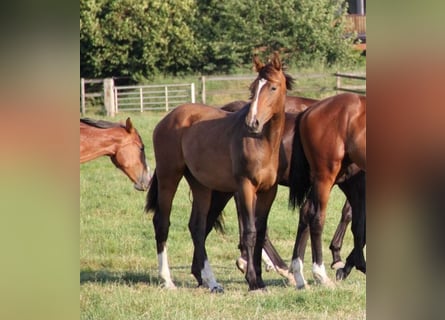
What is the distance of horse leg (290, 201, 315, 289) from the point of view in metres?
5.95

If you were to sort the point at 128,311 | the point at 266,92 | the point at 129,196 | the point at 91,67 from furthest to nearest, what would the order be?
the point at 91,67 < the point at 129,196 < the point at 266,92 < the point at 128,311

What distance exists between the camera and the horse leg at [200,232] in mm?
5988

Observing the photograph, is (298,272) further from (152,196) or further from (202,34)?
(202,34)

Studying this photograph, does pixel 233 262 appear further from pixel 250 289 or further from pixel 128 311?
pixel 128 311

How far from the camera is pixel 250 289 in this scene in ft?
18.9

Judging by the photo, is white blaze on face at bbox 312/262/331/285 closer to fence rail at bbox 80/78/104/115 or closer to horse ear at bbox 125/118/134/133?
horse ear at bbox 125/118/134/133

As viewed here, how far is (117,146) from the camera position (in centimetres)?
679

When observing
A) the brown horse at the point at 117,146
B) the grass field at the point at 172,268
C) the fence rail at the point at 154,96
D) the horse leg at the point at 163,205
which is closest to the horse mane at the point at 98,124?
the brown horse at the point at 117,146

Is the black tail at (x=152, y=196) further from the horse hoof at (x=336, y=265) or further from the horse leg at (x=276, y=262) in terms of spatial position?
the horse hoof at (x=336, y=265)


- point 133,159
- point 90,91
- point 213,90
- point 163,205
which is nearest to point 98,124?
point 133,159

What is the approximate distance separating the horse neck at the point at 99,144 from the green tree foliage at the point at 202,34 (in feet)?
8.76

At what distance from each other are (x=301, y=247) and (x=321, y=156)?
2.50 feet
